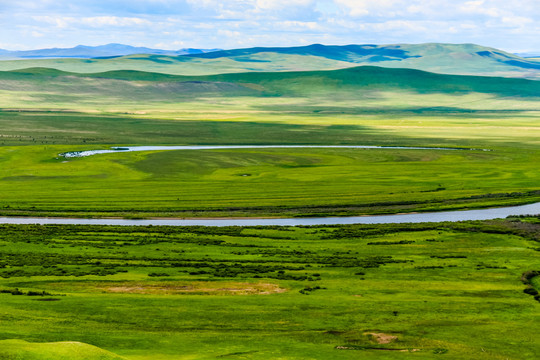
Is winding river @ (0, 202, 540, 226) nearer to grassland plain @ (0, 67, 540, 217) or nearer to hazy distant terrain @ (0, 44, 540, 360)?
hazy distant terrain @ (0, 44, 540, 360)

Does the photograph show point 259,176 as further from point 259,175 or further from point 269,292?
point 269,292

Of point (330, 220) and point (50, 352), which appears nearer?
point (50, 352)

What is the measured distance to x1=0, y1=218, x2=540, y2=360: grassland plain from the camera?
3434 cm

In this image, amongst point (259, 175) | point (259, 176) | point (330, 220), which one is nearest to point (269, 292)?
point (330, 220)

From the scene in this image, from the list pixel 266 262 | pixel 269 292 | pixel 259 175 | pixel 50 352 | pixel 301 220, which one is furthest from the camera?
pixel 259 175

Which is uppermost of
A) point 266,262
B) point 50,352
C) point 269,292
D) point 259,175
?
point 50,352

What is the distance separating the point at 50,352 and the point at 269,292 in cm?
2099

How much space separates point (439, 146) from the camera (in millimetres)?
149125

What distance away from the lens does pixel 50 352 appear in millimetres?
26125

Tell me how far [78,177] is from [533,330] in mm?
77913

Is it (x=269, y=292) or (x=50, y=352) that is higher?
(x=50, y=352)

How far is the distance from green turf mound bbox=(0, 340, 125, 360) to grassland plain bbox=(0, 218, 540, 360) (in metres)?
0.07

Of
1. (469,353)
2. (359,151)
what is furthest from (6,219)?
(359,151)

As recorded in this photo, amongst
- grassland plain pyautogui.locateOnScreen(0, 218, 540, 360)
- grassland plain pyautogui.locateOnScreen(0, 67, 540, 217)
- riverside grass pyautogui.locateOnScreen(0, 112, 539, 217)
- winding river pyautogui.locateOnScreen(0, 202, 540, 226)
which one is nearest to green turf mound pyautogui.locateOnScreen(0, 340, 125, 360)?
grassland plain pyautogui.locateOnScreen(0, 218, 540, 360)
